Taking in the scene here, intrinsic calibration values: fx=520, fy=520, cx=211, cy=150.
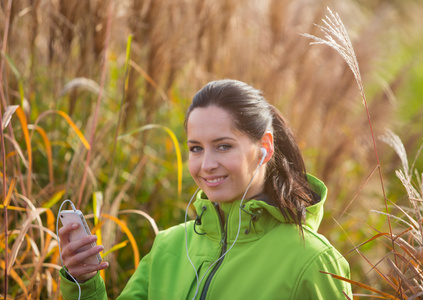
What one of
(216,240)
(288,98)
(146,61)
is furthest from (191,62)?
(216,240)

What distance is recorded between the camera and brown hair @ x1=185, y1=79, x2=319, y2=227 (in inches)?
72.3

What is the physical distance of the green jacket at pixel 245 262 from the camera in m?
1.66

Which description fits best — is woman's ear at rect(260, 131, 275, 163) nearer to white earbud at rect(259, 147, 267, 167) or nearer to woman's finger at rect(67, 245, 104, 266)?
white earbud at rect(259, 147, 267, 167)

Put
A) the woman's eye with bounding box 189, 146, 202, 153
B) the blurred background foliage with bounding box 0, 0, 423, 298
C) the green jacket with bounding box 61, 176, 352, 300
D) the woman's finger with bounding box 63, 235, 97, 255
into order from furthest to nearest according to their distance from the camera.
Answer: the blurred background foliage with bounding box 0, 0, 423, 298, the woman's eye with bounding box 189, 146, 202, 153, the woman's finger with bounding box 63, 235, 97, 255, the green jacket with bounding box 61, 176, 352, 300

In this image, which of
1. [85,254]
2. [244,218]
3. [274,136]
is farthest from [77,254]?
[274,136]

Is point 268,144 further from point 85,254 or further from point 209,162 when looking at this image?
point 85,254

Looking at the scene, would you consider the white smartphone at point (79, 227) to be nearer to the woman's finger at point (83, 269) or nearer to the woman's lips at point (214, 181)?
the woman's finger at point (83, 269)

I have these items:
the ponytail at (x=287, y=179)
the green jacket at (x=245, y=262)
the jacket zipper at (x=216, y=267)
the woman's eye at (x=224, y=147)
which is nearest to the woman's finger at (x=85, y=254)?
the green jacket at (x=245, y=262)

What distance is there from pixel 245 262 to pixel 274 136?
555 millimetres

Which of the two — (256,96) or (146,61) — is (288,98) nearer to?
(146,61)

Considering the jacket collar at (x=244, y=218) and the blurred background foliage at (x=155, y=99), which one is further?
the blurred background foliage at (x=155, y=99)

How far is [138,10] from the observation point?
299 cm

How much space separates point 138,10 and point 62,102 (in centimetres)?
77

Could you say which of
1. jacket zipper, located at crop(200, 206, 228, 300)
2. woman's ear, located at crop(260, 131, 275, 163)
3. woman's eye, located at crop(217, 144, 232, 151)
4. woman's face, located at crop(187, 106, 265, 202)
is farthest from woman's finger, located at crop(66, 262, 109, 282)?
woman's ear, located at crop(260, 131, 275, 163)
